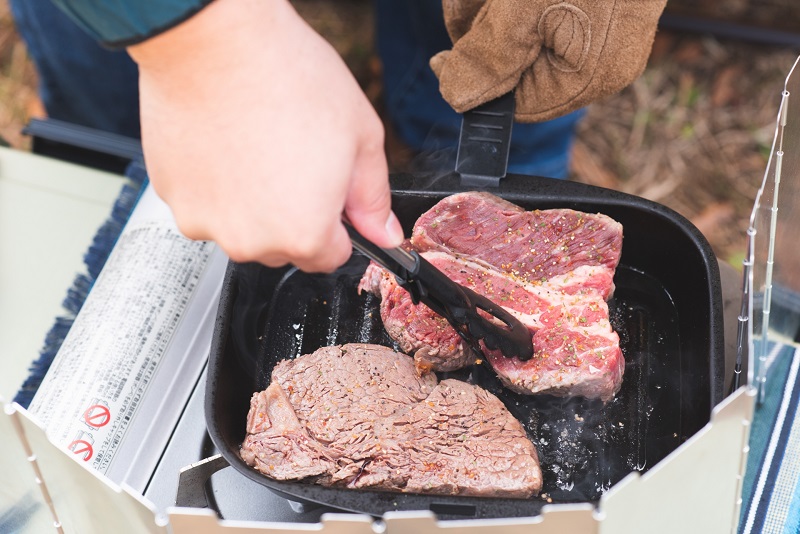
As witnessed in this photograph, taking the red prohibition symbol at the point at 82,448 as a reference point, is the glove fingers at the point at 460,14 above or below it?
above

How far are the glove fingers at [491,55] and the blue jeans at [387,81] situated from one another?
2.08ft

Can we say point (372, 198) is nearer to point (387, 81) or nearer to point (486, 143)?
point (486, 143)

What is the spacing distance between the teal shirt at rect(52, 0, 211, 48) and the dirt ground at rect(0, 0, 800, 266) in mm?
2411

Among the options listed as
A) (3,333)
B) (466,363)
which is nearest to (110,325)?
(3,333)

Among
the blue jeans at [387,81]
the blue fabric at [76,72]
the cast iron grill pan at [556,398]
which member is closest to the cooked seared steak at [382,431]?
the cast iron grill pan at [556,398]

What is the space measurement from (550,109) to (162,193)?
101cm

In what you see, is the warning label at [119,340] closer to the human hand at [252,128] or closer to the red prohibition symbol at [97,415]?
the red prohibition symbol at [97,415]

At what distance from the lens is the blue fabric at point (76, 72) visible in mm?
2682

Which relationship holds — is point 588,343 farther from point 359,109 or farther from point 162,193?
point 162,193

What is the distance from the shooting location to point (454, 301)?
152cm

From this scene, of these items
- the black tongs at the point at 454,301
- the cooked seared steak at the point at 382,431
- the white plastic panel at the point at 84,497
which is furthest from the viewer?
the cooked seared steak at the point at 382,431

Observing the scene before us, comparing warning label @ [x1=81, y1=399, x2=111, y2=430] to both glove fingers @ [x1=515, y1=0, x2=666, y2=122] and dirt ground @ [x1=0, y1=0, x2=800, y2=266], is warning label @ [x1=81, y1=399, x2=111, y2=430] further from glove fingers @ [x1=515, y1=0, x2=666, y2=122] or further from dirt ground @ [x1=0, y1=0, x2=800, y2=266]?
dirt ground @ [x1=0, y1=0, x2=800, y2=266]

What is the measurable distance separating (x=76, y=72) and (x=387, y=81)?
120cm

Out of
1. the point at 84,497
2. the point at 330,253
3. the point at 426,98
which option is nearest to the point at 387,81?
the point at 426,98
